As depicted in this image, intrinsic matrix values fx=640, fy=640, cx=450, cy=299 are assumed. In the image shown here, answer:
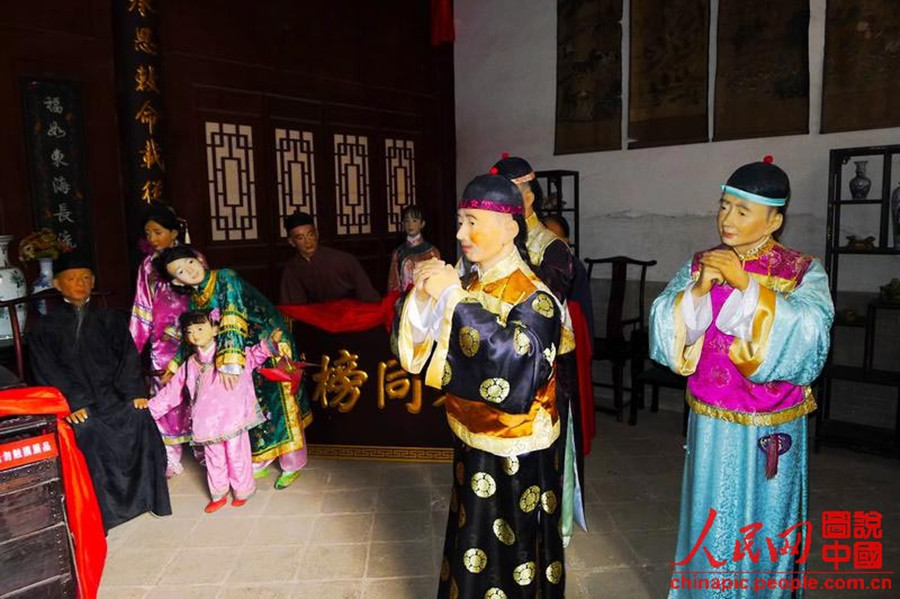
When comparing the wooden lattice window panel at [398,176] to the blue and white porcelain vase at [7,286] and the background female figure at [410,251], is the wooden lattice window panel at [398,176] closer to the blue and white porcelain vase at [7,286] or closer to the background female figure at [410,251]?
the background female figure at [410,251]

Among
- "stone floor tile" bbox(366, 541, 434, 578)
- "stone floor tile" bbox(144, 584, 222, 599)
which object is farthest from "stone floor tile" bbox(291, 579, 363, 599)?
"stone floor tile" bbox(144, 584, 222, 599)

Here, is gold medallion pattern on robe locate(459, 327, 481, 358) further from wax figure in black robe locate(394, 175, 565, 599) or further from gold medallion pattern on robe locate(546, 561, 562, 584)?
gold medallion pattern on robe locate(546, 561, 562, 584)

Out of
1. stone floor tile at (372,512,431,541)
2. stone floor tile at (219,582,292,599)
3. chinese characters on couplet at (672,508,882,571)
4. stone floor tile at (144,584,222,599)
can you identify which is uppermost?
chinese characters on couplet at (672,508,882,571)

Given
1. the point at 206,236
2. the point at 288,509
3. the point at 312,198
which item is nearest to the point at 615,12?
the point at 312,198

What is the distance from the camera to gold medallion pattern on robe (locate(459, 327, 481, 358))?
175 cm

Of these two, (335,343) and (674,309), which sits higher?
(674,309)

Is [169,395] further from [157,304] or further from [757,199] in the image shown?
[757,199]

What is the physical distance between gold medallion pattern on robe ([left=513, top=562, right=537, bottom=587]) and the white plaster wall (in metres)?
4.26

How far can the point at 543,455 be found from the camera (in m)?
2.05

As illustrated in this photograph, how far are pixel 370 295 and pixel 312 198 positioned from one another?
166cm

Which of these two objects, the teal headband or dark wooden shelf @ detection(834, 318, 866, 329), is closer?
the teal headband

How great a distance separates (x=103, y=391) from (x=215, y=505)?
0.92m

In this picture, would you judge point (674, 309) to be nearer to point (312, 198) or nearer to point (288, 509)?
point (288, 509)

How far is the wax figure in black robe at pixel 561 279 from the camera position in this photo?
2912 mm
